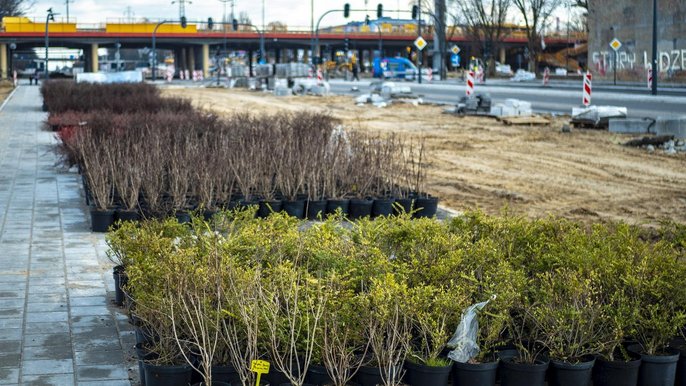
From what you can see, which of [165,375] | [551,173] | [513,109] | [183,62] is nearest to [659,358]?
[165,375]

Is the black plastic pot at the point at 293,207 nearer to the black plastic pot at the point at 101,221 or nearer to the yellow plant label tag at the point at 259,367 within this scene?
the black plastic pot at the point at 101,221

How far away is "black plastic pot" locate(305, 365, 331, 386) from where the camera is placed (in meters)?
6.13

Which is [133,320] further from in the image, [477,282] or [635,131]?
[635,131]

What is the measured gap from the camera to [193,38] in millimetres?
114688

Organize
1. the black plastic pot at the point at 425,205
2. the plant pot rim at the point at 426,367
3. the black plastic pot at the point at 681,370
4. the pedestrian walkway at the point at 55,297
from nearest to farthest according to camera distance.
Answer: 1. the plant pot rim at the point at 426,367
2. the black plastic pot at the point at 681,370
3. the pedestrian walkway at the point at 55,297
4. the black plastic pot at the point at 425,205

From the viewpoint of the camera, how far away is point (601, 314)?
6473 mm

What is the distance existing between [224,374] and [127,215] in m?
6.70

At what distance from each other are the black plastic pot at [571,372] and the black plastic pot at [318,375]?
1.36 meters

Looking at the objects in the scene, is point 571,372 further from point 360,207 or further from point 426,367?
point 360,207

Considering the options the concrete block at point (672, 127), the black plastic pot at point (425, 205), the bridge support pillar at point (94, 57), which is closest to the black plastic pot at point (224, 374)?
the black plastic pot at point (425, 205)

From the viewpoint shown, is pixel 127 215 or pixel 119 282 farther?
pixel 127 215

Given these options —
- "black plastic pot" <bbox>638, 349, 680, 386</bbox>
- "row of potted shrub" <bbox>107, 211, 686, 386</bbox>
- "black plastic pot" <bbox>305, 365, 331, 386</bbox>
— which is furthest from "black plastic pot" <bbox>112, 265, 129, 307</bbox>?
"black plastic pot" <bbox>638, 349, 680, 386</bbox>

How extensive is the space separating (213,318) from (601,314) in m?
2.39

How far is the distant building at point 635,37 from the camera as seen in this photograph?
55812 millimetres
